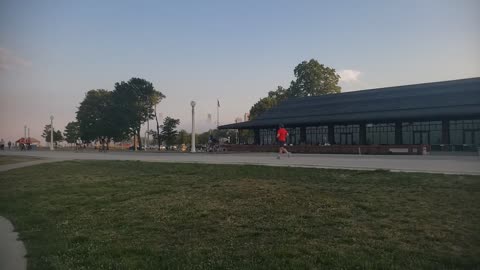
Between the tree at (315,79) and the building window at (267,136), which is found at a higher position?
the tree at (315,79)

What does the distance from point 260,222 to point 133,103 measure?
72.6 metres

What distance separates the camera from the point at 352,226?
686cm

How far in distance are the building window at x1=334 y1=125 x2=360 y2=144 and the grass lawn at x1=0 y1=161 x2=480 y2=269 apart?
4413 centimetres

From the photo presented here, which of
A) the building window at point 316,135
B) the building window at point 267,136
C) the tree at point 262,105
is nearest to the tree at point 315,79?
the tree at point 262,105

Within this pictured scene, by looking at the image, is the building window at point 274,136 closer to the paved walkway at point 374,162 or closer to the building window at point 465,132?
the building window at point 465,132

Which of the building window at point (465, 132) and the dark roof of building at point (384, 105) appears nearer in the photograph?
the dark roof of building at point (384, 105)

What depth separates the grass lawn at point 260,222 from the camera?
560cm

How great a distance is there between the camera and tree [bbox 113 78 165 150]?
247 feet

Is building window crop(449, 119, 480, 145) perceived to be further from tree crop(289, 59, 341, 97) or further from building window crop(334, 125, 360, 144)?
tree crop(289, 59, 341, 97)

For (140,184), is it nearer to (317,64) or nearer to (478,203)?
(478,203)

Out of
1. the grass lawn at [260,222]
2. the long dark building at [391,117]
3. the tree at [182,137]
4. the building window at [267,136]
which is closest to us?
the grass lawn at [260,222]

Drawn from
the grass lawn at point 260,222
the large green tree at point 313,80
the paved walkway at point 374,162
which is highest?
the large green tree at point 313,80

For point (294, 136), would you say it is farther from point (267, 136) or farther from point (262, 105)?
point (262, 105)

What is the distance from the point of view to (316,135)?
5925cm
